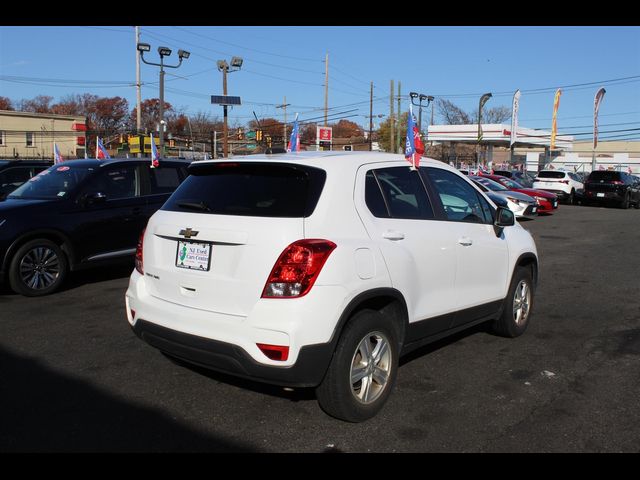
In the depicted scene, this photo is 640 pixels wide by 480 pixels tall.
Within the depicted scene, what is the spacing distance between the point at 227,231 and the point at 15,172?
948 centimetres

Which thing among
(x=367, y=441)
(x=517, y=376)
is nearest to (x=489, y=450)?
(x=367, y=441)

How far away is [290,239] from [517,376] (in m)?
2.46

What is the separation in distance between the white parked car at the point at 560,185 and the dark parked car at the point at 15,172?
22845mm

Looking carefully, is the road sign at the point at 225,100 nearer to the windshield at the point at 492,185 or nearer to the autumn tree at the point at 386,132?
the windshield at the point at 492,185

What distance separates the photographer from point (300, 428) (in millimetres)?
3646

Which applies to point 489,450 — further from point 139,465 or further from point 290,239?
point 139,465

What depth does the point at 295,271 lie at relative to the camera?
3.38 meters

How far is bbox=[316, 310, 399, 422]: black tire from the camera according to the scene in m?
3.56

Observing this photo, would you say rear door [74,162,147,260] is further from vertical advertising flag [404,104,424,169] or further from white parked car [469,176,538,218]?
white parked car [469,176,538,218]

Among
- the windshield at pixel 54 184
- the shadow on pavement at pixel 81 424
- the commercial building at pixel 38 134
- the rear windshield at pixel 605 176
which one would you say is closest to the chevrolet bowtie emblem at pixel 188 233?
the shadow on pavement at pixel 81 424

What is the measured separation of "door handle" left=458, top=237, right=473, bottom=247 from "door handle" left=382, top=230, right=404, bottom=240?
2.72 ft

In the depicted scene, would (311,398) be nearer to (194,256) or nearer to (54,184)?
(194,256)

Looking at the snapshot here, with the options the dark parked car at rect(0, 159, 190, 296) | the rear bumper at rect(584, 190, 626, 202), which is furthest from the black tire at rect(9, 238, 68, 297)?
the rear bumper at rect(584, 190, 626, 202)

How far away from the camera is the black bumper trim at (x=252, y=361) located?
3375mm
